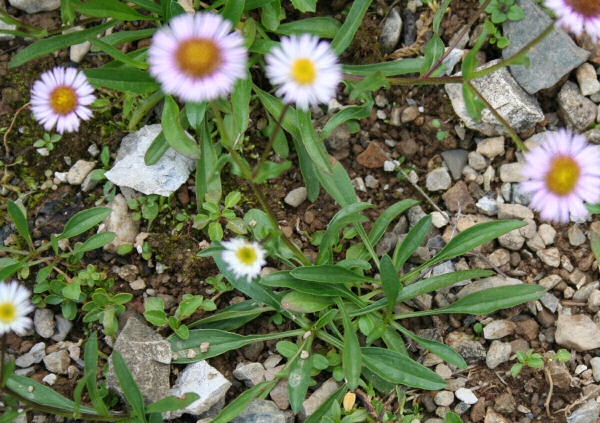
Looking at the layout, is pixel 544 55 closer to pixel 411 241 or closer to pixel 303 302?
pixel 411 241

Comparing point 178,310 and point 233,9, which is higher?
point 233,9

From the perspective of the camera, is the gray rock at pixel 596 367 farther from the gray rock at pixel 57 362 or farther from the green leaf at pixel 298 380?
the gray rock at pixel 57 362

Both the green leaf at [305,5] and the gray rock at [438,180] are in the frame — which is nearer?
the green leaf at [305,5]

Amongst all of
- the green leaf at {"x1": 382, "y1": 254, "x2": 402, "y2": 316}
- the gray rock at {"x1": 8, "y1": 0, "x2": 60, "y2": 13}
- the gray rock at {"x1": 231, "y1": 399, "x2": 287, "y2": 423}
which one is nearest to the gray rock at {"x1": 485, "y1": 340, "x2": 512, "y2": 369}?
the green leaf at {"x1": 382, "y1": 254, "x2": 402, "y2": 316}

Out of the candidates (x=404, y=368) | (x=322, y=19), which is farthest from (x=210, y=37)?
(x=404, y=368)

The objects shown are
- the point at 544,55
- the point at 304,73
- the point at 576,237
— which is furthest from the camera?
the point at 544,55

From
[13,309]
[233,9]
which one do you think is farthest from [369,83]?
[13,309]

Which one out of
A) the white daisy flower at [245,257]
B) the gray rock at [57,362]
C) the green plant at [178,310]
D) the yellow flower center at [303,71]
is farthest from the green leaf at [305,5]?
the gray rock at [57,362]
